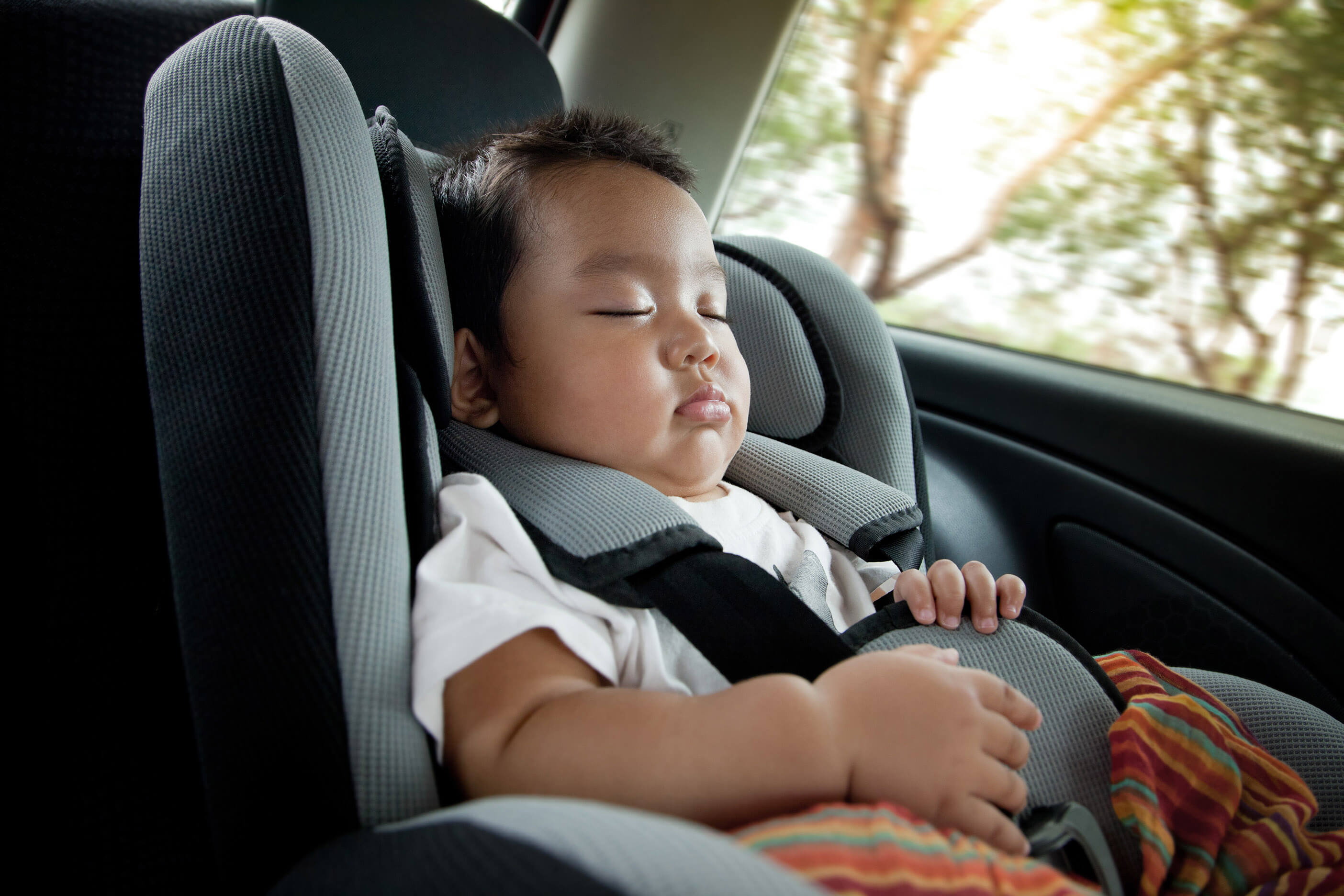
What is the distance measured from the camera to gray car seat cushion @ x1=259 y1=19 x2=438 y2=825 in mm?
637

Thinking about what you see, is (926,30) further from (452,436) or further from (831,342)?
(452,436)

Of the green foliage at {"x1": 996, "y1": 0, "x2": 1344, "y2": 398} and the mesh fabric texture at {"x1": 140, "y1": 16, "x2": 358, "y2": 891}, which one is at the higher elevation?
the green foliage at {"x1": 996, "y1": 0, "x2": 1344, "y2": 398}

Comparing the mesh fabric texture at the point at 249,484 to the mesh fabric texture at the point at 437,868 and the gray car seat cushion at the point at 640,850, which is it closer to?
the mesh fabric texture at the point at 437,868

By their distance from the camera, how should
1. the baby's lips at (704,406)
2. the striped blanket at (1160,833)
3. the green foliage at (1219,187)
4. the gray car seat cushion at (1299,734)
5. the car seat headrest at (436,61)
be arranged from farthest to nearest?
the green foliage at (1219,187) → the car seat headrest at (436,61) → the baby's lips at (704,406) → the gray car seat cushion at (1299,734) → the striped blanket at (1160,833)

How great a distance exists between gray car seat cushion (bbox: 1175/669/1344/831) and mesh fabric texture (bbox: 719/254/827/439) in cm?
58

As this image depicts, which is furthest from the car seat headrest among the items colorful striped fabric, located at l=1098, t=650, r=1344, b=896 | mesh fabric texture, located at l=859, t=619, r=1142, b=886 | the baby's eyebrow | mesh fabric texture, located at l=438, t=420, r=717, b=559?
colorful striped fabric, located at l=1098, t=650, r=1344, b=896

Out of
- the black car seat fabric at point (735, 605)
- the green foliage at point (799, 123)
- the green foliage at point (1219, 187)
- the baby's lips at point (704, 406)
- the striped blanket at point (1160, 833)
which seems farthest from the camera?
the green foliage at point (799, 123)

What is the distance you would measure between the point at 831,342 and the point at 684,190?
0.35 m

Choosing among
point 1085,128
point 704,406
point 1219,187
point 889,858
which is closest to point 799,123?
point 1085,128

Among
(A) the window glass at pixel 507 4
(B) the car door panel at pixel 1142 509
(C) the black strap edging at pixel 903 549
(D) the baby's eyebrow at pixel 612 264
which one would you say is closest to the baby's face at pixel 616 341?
(D) the baby's eyebrow at pixel 612 264

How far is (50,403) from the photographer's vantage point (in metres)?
0.74

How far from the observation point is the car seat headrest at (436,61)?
3.89ft

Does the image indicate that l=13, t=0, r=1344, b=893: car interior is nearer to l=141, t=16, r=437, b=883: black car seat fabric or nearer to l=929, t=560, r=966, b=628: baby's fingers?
l=141, t=16, r=437, b=883: black car seat fabric

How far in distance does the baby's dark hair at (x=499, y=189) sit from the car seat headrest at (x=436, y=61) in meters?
0.18
